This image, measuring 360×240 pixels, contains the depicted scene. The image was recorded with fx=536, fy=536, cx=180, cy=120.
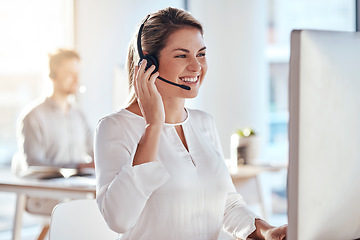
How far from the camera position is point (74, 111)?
3961 millimetres

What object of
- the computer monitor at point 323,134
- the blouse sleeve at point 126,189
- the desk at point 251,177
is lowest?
the desk at point 251,177

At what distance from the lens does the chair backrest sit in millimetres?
1656

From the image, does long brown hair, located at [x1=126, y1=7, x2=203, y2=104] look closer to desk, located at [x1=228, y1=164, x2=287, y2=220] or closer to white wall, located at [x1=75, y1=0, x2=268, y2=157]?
desk, located at [x1=228, y1=164, x2=287, y2=220]

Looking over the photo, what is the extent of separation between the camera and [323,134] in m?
0.92

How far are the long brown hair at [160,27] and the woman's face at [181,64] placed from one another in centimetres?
2

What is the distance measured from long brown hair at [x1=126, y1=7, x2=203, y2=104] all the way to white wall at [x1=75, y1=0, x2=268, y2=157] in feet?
9.95

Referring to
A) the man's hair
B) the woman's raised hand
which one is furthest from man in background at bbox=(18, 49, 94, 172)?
the woman's raised hand

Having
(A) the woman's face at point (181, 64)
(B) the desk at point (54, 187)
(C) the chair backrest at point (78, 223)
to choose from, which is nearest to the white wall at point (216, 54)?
(B) the desk at point (54, 187)

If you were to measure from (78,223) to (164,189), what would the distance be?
40 cm

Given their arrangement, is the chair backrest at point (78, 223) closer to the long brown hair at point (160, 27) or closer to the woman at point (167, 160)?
the woman at point (167, 160)

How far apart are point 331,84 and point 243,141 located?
8.10ft

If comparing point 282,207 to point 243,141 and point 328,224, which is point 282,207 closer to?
point 243,141

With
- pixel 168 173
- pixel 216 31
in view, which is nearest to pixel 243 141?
pixel 216 31

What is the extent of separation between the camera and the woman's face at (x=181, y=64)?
156 cm
